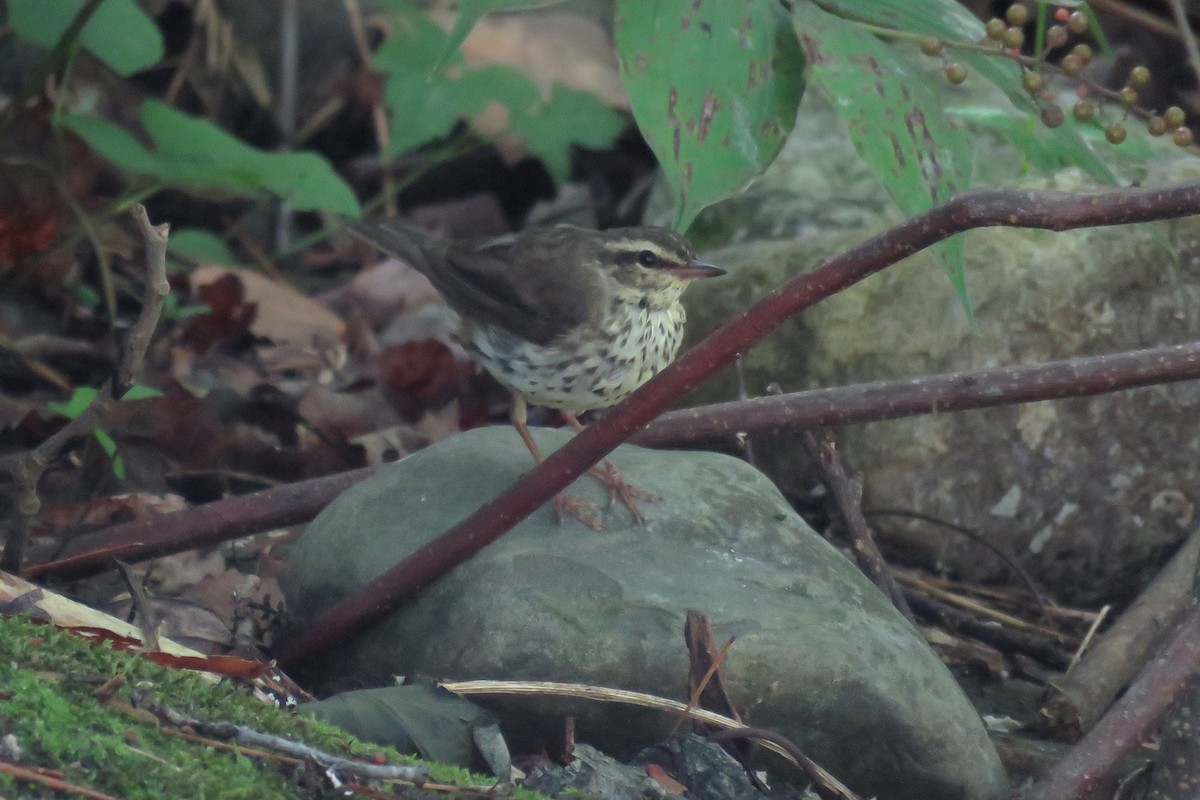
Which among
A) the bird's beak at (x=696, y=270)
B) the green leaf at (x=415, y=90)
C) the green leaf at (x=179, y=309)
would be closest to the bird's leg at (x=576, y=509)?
the bird's beak at (x=696, y=270)

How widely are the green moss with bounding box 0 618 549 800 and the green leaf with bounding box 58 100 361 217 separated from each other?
10.1 ft

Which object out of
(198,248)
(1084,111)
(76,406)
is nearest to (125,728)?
A: (1084,111)

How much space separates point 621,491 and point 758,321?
1290 mm

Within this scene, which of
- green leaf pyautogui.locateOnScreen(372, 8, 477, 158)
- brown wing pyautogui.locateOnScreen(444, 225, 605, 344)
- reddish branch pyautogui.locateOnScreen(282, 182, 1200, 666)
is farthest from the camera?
green leaf pyautogui.locateOnScreen(372, 8, 477, 158)

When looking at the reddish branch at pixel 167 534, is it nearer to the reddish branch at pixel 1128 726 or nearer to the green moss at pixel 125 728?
the green moss at pixel 125 728

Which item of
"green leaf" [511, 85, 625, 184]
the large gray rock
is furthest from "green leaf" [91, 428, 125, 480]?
"green leaf" [511, 85, 625, 184]

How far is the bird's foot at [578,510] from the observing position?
3604mm

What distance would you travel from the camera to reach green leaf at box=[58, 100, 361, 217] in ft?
17.9

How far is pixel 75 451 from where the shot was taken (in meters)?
4.56

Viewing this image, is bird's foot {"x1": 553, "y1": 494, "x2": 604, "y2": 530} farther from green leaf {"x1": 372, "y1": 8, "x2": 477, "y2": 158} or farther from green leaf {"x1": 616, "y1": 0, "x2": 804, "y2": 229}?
green leaf {"x1": 372, "y1": 8, "x2": 477, "y2": 158}

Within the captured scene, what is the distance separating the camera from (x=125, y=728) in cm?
222

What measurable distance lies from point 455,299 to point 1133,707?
2.79 meters

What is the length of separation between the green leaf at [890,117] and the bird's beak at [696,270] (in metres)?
1.84

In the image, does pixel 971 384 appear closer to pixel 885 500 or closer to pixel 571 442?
pixel 571 442
